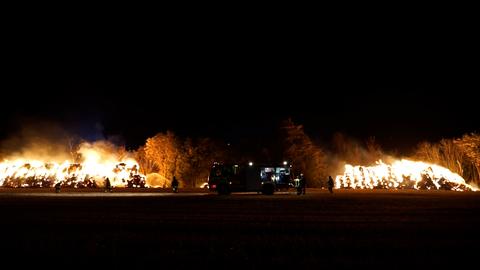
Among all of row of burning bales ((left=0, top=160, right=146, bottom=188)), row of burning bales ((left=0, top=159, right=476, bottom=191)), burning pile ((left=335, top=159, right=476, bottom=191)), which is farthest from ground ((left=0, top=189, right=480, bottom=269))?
row of burning bales ((left=0, top=160, right=146, bottom=188))

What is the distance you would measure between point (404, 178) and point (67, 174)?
38443 mm

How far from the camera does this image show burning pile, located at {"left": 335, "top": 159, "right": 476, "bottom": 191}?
53906mm

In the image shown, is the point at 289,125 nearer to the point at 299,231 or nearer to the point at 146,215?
the point at 146,215

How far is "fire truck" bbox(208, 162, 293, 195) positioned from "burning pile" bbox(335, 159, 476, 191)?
63.8 ft

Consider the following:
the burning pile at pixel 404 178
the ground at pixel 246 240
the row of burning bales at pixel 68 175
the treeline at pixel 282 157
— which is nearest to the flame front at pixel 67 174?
the row of burning bales at pixel 68 175

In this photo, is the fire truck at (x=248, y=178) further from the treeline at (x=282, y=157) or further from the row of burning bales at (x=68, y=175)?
the row of burning bales at (x=68, y=175)

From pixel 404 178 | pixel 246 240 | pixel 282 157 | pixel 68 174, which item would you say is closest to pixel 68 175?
pixel 68 174

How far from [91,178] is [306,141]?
2739 centimetres

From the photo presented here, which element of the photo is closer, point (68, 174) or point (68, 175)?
point (68, 175)

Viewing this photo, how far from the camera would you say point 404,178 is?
56.9 metres

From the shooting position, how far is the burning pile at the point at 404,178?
177ft

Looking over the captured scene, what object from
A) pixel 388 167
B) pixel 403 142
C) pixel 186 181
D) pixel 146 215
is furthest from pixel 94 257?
pixel 403 142

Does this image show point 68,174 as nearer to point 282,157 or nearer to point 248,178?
point 282,157

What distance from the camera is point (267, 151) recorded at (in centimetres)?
7800
